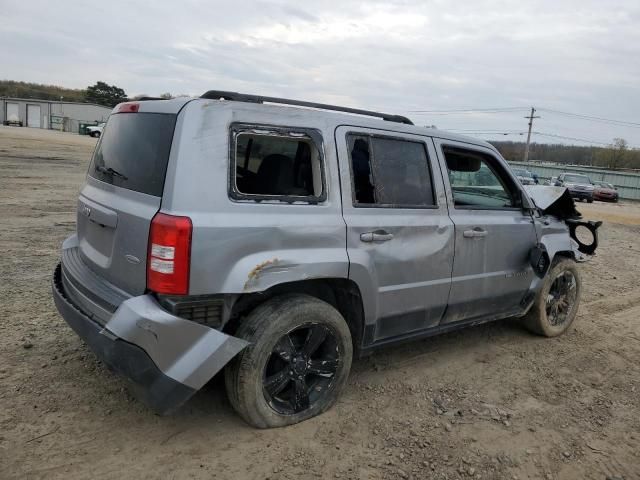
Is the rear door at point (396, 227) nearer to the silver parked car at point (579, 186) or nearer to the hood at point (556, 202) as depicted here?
the hood at point (556, 202)

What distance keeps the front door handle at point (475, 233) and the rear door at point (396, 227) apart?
0.55ft

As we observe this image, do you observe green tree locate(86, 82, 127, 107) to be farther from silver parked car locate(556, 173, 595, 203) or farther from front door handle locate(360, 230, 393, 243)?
front door handle locate(360, 230, 393, 243)

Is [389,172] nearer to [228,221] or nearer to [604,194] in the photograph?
[228,221]

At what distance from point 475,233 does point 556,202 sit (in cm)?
145

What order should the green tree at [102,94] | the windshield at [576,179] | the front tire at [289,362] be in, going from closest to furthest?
the front tire at [289,362]
the windshield at [576,179]
the green tree at [102,94]

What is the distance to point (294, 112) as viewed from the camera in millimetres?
3125

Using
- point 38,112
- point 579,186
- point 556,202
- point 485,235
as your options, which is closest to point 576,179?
point 579,186

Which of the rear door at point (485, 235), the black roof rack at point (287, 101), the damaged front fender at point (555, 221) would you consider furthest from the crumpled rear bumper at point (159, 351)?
the damaged front fender at point (555, 221)

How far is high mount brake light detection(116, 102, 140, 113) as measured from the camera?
3184 millimetres

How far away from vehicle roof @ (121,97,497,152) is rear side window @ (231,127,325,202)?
12 cm

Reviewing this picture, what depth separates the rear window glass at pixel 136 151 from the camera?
2.80 metres

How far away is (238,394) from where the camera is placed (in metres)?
2.95

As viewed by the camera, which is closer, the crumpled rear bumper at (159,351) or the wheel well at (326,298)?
the crumpled rear bumper at (159,351)

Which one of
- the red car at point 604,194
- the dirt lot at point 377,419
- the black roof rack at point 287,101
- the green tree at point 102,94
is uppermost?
the green tree at point 102,94
